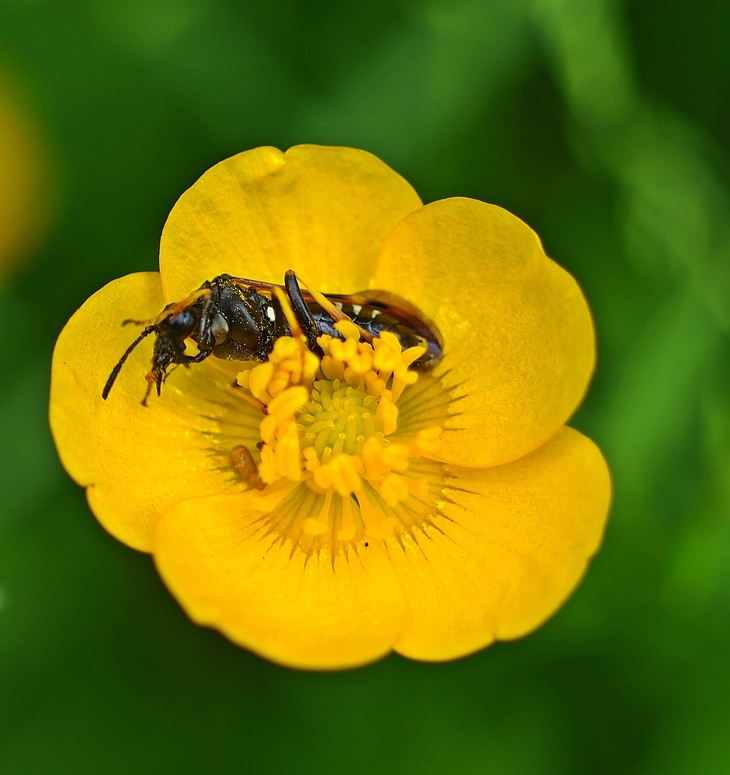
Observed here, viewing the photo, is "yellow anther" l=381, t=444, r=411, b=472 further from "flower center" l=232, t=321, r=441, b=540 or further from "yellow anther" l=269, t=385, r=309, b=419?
"yellow anther" l=269, t=385, r=309, b=419

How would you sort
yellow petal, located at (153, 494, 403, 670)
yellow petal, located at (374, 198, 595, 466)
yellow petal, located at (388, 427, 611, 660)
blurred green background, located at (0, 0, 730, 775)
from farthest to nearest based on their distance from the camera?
blurred green background, located at (0, 0, 730, 775), yellow petal, located at (374, 198, 595, 466), yellow petal, located at (388, 427, 611, 660), yellow petal, located at (153, 494, 403, 670)

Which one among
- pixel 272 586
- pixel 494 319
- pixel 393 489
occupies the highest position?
pixel 494 319

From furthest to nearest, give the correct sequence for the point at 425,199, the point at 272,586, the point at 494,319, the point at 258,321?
the point at 425,199 → the point at 494,319 → the point at 258,321 → the point at 272,586

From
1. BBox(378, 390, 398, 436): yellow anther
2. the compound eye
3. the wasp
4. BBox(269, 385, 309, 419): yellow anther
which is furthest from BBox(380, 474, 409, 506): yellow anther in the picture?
the compound eye

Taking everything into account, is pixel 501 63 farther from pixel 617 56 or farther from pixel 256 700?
pixel 256 700

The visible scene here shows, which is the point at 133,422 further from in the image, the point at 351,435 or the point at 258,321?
the point at 351,435

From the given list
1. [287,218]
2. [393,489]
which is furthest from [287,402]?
[287,218]

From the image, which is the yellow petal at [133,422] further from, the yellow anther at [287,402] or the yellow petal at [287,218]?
the yellow anther at [287,402]

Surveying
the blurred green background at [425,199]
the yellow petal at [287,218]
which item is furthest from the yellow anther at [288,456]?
the blurred green background at [425,199]
